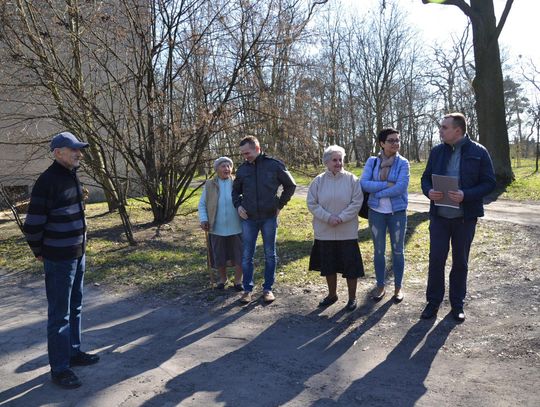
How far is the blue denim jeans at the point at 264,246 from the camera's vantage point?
586cm

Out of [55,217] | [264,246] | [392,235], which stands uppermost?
[55,217]

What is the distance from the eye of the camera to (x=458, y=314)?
4.96m

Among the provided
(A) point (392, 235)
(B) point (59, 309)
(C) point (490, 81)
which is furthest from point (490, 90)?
(B) point (59, 309)

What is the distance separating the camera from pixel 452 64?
1769 inches

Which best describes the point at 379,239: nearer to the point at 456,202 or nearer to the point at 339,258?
the point at 339,258

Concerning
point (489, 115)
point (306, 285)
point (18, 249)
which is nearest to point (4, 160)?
point (18, 249)

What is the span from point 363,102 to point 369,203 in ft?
127

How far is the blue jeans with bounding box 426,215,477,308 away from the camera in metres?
4.93

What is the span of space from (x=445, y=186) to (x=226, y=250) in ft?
9.45

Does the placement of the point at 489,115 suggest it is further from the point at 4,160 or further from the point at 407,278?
the point at 4,160

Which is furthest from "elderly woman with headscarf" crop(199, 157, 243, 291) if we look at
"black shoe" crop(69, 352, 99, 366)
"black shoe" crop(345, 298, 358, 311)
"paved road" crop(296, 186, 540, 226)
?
"paved road" crop(296, 186, 540, 226)

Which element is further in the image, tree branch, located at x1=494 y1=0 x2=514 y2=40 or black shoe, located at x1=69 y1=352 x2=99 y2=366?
tree branch, located at x1=494 y1=0 x2=514 y2=40

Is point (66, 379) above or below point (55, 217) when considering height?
below

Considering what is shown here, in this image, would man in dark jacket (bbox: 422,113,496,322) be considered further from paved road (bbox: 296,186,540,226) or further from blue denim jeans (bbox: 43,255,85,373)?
paved road (bbox: 296,186,540,226)
